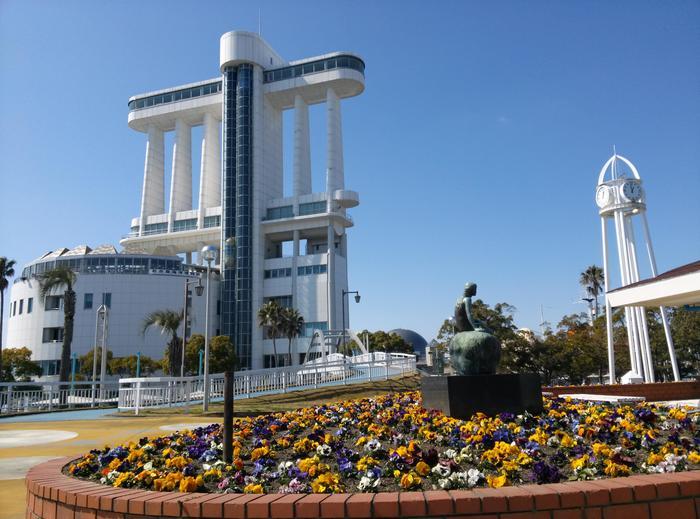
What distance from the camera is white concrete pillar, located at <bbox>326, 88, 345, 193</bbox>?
78.6 m

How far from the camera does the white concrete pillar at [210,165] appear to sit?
289ft

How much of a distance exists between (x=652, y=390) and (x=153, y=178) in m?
85.2

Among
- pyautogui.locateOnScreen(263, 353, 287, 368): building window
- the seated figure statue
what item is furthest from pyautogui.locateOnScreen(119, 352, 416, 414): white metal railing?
pyautogui.locateOnScreen(263, 353, 287, 368): building window

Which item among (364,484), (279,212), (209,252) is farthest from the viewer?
(279,212)

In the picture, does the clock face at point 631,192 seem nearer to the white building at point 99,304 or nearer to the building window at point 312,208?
the building window at point 312,208

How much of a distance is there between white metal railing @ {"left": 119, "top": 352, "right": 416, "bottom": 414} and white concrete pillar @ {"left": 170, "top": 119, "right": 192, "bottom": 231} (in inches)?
2357

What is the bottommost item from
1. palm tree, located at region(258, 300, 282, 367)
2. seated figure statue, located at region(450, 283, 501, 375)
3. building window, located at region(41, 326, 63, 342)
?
seated figure statue, located at region(450, 283, 501, 375)

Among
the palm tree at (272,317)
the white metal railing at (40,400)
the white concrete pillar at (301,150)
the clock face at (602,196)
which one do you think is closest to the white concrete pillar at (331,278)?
the palm tree at (272,317)

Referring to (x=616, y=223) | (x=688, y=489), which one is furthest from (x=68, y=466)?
(x=616, y=223)

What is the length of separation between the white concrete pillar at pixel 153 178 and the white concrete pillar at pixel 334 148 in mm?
32643

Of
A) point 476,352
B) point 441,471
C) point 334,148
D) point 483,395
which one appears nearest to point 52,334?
point 334,148

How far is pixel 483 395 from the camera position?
904cm

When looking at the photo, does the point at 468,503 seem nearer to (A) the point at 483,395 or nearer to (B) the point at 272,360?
(A) the point at 483,395

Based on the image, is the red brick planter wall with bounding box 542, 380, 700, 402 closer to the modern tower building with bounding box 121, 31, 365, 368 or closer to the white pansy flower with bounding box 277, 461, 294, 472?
the white pansy flower with bounding box 277, 461, 294, 472
